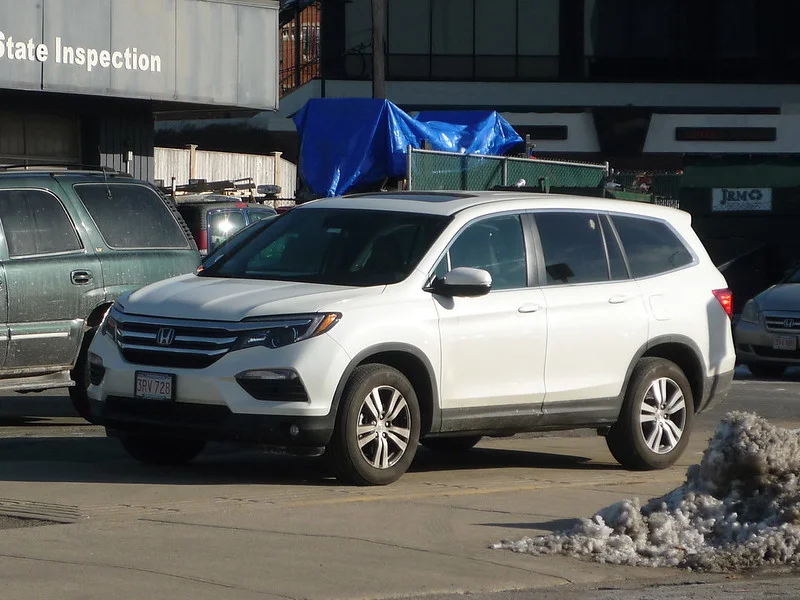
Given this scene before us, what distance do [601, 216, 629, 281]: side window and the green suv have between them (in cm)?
362

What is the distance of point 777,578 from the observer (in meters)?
6.76

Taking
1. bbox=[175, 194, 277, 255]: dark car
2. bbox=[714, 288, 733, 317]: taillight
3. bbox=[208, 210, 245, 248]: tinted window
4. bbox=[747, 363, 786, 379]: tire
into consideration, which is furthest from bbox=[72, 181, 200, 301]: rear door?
bbox=[208, 210, 245, 248]: tinted window

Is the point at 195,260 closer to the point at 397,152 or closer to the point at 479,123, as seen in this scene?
the point at 397,152

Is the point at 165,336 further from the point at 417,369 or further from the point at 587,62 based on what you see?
the point at 587,62

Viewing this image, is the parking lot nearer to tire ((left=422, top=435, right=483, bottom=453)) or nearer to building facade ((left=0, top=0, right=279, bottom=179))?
tire ((left=422, top=435, right=483, bottom=453))

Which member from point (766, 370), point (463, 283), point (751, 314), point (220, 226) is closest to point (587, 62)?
point (220, 226)

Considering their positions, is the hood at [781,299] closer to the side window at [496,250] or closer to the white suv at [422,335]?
the white suv at [422,335]

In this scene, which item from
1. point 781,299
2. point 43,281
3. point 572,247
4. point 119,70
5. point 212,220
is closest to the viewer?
point 572,247

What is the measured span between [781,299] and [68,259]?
369 inches

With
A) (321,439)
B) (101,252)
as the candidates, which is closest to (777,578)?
(321,439)

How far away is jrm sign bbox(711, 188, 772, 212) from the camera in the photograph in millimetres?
22656

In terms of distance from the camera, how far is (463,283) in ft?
28.7

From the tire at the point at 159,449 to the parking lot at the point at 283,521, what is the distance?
9cm

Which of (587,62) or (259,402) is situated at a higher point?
(587,62)
